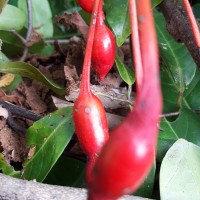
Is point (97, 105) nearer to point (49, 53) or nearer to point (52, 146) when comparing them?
point (52, 146)

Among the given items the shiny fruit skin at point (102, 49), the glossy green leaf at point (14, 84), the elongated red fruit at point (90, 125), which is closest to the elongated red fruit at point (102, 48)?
the shiny fruit skin at point (102, 49)

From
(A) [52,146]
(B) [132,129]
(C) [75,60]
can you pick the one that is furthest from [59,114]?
(B) [132,129]

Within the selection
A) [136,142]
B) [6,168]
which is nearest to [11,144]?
[6,168]

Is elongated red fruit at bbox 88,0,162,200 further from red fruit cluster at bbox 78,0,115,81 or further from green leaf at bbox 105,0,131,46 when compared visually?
green leaf at bbox 105,0,131,46

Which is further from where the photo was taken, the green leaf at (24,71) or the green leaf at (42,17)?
the green leaf at (42,17)

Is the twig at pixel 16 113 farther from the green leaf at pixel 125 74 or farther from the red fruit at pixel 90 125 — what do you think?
the red fruit at pixel 90 125
